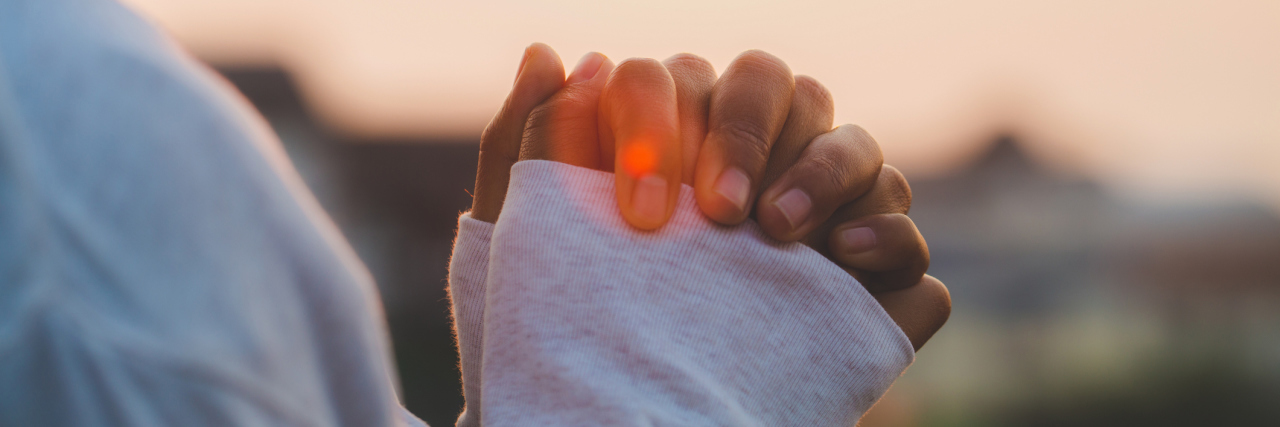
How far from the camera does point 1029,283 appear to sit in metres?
25.2

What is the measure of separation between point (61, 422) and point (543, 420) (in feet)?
1.60

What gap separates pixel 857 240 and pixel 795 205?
0.19 metres

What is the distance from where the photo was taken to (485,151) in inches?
58.0

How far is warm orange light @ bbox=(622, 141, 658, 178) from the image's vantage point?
3.42ft

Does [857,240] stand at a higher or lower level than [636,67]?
lower

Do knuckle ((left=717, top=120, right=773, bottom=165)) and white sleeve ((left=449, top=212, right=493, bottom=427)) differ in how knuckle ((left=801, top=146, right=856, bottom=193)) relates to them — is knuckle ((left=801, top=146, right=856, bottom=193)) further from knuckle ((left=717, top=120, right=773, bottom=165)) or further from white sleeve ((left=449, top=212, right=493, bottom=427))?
white sleeve ((left=449, top=212, right=493, bottom=427))

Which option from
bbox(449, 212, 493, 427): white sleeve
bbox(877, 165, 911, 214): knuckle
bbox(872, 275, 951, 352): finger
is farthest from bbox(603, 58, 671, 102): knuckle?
bbox(872, 275, 951, 352): finger

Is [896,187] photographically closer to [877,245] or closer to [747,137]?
[877,245]

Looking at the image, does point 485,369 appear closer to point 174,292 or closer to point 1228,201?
point 174,292

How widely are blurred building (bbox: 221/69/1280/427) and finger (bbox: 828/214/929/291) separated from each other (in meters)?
13.4

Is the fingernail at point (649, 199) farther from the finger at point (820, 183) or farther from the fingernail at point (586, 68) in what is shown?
the fingernail at point (586, 68)

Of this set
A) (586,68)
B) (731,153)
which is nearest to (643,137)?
(731,153)

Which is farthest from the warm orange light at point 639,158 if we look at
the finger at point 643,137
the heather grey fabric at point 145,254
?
the heather grey fabric at point 145,254

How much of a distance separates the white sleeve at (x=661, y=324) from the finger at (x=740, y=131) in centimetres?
4
